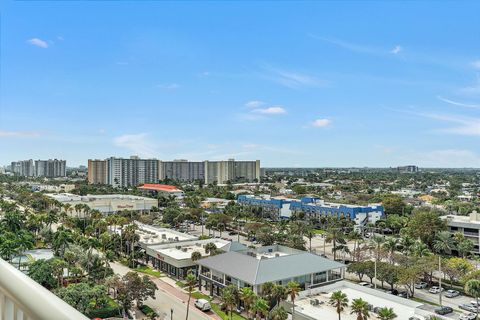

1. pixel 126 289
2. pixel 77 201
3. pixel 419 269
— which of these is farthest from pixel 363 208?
pixel 77 201

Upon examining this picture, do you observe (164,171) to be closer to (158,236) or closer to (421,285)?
(158,236)

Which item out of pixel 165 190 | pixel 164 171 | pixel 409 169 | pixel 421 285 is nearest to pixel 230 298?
pixel 421 285

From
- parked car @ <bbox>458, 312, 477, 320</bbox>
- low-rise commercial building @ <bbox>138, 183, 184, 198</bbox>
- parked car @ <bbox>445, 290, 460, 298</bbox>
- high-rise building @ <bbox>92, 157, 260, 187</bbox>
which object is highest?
high-rise building @ <bbox>92, 157, 260, 187</bbox>

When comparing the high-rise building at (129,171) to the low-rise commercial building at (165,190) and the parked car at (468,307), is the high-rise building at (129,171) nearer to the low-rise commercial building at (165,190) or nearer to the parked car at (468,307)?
the low-rise commercial building at (165,190)

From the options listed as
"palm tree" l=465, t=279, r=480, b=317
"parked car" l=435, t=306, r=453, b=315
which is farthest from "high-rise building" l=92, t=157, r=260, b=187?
"palm tree" l=465, t=279, r=480, b=317

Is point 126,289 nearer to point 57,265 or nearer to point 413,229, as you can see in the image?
point 57,265

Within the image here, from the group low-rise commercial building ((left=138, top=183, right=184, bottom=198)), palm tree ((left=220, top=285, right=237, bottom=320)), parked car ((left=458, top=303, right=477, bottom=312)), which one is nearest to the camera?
palm tree ((left=220, top=285, right=237, bottom=320))

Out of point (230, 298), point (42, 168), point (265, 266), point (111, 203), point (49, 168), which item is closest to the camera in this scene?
point (230, 298)

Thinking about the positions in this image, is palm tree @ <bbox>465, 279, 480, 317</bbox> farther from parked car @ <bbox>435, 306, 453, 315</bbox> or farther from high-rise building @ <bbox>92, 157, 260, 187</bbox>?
high-rise building @ <bbox>92, 157, 260, 187</bbox>
